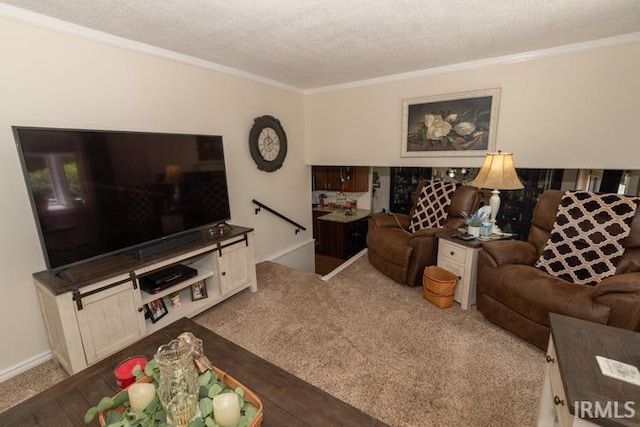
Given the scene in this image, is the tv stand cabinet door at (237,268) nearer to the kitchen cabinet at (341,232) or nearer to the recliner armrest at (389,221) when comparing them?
the recliner armrest at (389,221)

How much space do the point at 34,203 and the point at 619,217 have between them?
3831 millimetres

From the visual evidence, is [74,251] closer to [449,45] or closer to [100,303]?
[100,303]

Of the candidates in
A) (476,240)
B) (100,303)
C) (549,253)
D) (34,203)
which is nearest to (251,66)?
(34,203)

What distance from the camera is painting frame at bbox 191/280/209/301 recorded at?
2.51m

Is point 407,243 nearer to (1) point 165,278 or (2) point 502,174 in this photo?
(2) point 502,174

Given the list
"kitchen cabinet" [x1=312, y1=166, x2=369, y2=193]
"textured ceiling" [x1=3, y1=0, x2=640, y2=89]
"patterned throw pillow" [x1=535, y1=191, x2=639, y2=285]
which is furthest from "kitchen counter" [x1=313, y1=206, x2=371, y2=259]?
"patterned throw pillow" [x1=535, y1=191, x2=639, y2=285]

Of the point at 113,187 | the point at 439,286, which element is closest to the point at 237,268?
the point at 113,187

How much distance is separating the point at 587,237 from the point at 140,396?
295cm

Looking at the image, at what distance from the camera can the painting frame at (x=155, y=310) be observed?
7.41ft

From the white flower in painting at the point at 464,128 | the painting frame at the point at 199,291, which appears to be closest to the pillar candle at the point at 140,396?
the painting frame at the point at 199,291

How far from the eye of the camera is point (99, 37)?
6.84 feet

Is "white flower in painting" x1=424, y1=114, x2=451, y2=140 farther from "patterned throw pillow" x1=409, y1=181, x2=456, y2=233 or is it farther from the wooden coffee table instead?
the wooden coffee table

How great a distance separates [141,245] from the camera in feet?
7.19

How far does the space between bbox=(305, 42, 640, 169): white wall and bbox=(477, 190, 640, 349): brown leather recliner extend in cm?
57
